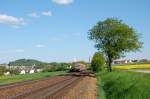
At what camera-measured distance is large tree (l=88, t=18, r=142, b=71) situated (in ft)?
289

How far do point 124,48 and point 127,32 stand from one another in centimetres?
369

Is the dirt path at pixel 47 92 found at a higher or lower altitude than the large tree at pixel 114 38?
lower

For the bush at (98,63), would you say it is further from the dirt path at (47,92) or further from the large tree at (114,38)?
the dirt path at (47,92)

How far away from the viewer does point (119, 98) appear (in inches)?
925

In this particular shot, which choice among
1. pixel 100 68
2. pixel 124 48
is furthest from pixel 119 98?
pixel 100 68

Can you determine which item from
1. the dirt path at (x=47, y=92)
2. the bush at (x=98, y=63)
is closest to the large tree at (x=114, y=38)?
the bush at (x=98, y=63)

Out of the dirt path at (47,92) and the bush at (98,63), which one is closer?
the dirt path at (47,92)

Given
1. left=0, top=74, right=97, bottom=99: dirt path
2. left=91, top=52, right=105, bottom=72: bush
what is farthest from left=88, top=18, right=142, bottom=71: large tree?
left=0, top=74, right=97, bottom=99: dirt path

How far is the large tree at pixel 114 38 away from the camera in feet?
289

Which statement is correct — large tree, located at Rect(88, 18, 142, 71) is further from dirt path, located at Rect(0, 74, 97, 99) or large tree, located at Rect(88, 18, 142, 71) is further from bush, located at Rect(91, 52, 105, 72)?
dirt path, located at Rect(0, 74, 97, 99)

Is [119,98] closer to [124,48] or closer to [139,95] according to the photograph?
[139,95]

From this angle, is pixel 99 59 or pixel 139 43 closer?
pixel 139 43

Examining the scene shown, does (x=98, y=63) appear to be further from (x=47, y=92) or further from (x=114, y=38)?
(x=47, y=92)

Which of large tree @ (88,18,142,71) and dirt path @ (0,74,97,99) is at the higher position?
large tree @ (88,18,142,71)
